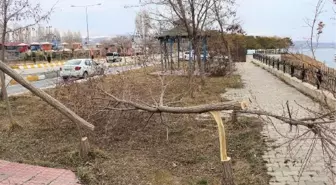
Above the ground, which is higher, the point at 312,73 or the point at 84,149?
the point at 312,73

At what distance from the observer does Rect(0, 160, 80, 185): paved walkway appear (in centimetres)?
500

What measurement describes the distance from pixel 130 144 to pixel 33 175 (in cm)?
194

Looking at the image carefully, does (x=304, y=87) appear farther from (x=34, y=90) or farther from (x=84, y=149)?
(x=34, y=90)

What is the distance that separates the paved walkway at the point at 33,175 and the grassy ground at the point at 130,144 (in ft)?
0.59

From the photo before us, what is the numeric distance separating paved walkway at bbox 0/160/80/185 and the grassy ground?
18 cm

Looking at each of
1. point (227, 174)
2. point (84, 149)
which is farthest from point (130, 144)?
point (227, 174)

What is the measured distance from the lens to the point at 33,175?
5.24 meters

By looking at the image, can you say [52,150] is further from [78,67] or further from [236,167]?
[78,67]

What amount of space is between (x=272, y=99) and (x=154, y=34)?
1197cm

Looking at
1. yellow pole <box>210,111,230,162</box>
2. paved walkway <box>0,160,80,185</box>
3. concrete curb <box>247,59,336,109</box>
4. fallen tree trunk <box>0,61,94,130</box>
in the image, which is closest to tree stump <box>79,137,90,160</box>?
paved walkway <box>0,160,80,185</box>

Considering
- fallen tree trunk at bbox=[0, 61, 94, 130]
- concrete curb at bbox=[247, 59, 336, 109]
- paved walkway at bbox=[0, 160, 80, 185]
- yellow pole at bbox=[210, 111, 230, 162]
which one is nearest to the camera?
yellow pole at bbox=[210, 111, 230, 162]

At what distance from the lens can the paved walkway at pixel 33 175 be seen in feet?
16.4

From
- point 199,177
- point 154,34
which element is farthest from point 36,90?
point 154,34

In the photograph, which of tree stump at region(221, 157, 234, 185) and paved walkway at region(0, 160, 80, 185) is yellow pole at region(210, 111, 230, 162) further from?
paved walkway at region(0, 160, 80, 185)
